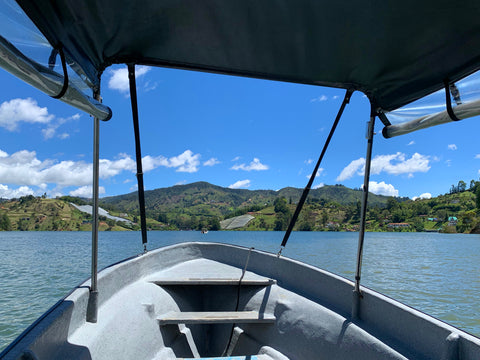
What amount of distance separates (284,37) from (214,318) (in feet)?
7.07

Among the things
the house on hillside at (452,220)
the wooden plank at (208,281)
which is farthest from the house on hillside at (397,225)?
the wooden plank at (208,281)

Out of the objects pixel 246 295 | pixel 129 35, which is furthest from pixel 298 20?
pixel 246 295

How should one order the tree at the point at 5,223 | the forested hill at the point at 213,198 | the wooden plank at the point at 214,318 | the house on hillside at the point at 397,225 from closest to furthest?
the wooden plank at the point at 214,318 < the house on hillside at the point at 397,225 < the tree at the point at 5,223 < the forested hill at the point at 213,198

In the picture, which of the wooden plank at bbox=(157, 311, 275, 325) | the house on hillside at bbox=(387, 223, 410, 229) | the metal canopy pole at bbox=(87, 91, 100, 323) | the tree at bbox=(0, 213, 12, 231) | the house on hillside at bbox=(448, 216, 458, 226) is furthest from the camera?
the tree at bbox=(0, 213, 12, 231)

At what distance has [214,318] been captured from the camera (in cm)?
261

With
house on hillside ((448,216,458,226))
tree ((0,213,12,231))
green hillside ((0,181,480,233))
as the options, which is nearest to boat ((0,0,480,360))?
green hillside ((0,181,480,233))

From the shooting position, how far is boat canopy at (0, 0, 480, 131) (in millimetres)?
1561

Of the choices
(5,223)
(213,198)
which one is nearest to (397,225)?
(213,198)

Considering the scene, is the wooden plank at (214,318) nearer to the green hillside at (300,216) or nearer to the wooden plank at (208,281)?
the wooden plank at (208,281)

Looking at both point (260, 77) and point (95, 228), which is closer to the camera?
point (95, 228)

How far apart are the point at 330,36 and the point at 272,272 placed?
2536 mm

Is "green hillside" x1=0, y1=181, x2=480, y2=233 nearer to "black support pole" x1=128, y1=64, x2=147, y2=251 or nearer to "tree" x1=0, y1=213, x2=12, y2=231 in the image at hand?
"tree" x1=0, y1=213, x2=12, y2=231

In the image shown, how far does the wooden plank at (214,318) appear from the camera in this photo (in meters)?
2.58

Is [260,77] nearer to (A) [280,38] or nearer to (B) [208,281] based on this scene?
(A) [280,38]
